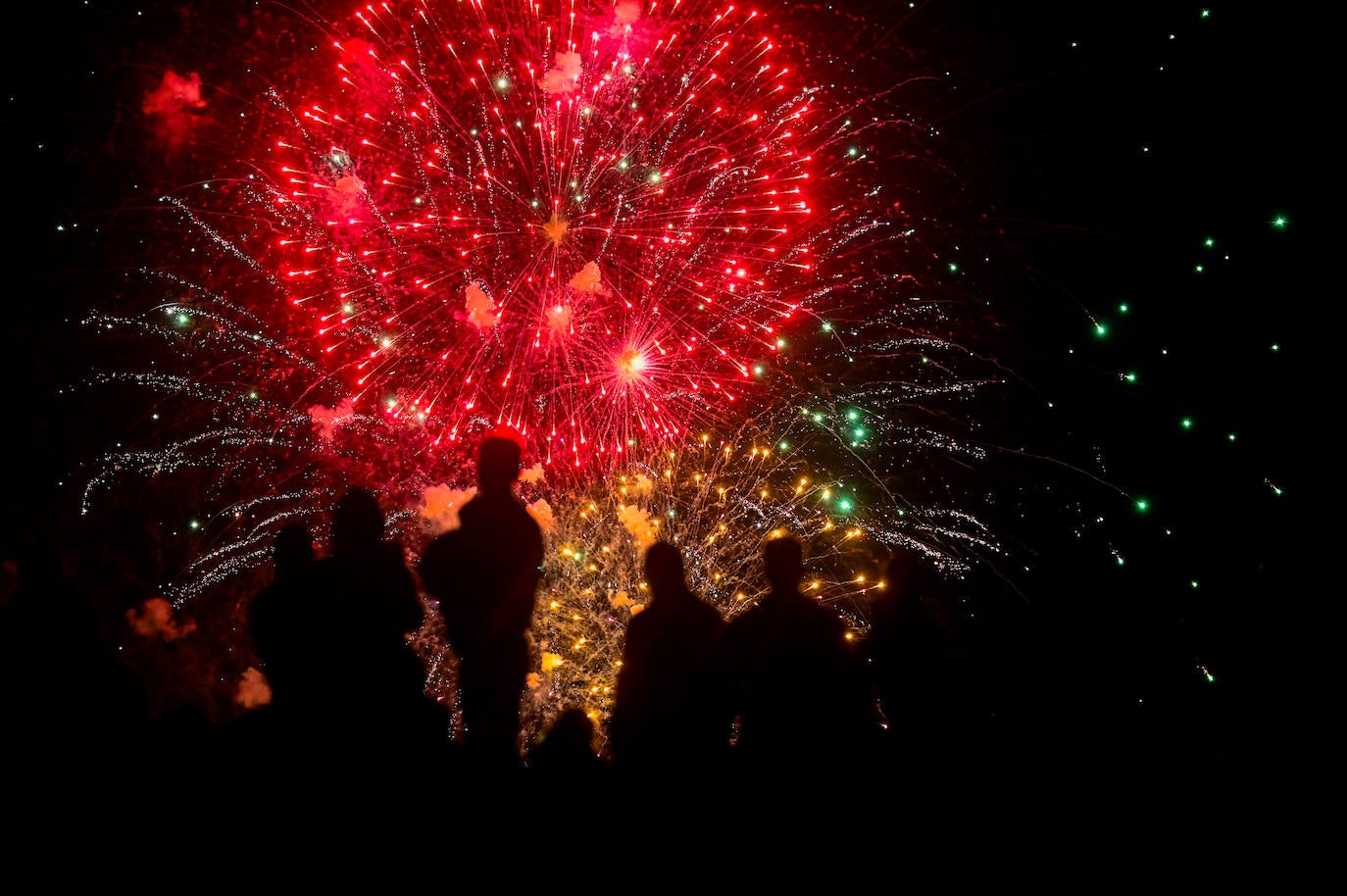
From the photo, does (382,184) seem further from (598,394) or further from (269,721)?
(269,721)

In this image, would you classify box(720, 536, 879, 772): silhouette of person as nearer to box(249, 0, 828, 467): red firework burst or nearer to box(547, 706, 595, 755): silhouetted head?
box(547, 706, 595, 755): silhouetted head

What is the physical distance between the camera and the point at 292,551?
2803mm

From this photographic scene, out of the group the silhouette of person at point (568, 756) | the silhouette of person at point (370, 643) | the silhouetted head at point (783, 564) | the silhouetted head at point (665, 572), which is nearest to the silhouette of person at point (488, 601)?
the silhouette of person at point (370, 643)

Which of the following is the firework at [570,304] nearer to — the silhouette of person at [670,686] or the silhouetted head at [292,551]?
the silhouette of person at [670,686]

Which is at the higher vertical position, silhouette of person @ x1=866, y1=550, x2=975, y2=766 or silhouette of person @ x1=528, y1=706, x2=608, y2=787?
silhouette of person @ x1=866, y1=550, x2=975, y2=766

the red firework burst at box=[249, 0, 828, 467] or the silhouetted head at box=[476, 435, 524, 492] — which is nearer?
the silhouetted head at box=[476, 435, 524, 492]

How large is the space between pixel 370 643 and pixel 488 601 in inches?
18.9

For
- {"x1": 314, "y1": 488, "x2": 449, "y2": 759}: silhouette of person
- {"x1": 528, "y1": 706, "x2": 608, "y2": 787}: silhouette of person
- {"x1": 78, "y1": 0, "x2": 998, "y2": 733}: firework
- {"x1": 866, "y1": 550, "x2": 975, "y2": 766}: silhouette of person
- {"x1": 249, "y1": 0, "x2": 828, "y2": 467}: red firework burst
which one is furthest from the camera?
{"x1": 78, "y1": 0, "x2": 998, "y2": 733}: firework

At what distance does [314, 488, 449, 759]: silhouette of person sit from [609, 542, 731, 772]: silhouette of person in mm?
771

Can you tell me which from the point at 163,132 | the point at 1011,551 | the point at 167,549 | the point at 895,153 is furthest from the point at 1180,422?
the point at 167,549

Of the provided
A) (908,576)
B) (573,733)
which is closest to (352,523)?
(573,733)

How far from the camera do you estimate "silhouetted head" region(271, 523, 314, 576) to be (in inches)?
110

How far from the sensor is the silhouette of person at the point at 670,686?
2.82 metres

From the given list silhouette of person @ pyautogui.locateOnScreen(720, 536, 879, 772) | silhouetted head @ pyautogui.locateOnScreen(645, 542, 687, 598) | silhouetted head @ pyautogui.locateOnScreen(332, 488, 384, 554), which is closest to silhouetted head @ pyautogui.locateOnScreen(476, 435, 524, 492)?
silhouetted head @ pyautogui.locateOnScreen(332, 488, 384, 554)
